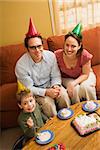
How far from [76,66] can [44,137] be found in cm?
82

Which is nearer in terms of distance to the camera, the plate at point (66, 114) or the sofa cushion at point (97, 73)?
the plate at point (66, 114)

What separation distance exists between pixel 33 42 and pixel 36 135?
80 centimetres

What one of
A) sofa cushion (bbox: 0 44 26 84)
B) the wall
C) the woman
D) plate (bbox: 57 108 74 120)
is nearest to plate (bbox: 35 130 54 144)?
plate (bbox: 57 108 74 120)

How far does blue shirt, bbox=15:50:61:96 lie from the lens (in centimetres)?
224

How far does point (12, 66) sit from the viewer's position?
2.51 meters

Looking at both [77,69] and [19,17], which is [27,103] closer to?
[77,69]

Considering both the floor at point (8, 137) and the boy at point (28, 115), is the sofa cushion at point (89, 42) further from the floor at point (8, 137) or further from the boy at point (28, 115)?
the floor at point (8, 137)

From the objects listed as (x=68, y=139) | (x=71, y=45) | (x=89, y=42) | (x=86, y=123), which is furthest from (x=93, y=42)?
(x=68, y=139)

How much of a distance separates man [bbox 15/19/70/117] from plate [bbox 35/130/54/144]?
16.2 inches

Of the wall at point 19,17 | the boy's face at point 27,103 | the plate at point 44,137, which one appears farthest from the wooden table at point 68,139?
the wall at point 19,17

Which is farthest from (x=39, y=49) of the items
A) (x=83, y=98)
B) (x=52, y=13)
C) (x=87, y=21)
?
(x=87, y=21)

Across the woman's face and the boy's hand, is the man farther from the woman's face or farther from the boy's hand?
the boy's hand

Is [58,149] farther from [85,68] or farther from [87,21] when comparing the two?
[87,21]

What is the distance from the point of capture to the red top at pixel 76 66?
7.54 ft
